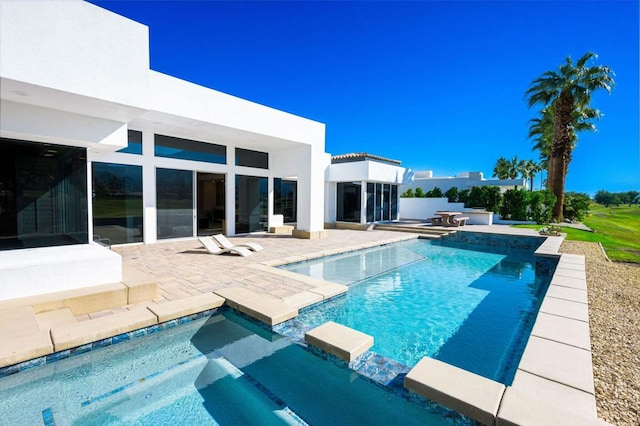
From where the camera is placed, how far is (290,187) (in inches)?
661

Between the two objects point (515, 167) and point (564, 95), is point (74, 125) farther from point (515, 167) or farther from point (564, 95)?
point (515, 167)

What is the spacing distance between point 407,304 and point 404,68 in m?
18.9

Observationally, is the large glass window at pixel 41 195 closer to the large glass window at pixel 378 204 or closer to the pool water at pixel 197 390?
the pool water at pixel 197 390

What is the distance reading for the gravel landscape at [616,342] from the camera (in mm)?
2736

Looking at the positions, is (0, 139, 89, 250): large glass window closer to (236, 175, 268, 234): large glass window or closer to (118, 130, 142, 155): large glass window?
(118, 130, 142, 155): large glass window

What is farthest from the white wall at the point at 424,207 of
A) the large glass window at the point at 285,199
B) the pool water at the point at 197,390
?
the pool water at the point at 197,390

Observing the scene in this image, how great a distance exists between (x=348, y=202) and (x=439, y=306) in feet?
42.4

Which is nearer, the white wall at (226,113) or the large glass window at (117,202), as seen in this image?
the white wall at (226,113)

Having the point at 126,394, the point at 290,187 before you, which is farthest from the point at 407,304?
the point at 290,187

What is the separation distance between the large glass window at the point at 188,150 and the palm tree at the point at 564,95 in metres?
23.2

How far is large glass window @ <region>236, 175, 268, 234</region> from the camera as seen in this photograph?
44.7 feet

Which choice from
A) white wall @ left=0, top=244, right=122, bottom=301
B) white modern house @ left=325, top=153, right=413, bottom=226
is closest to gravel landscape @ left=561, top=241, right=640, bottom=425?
white wall @ left=0, top=244, right=122, bottom=301

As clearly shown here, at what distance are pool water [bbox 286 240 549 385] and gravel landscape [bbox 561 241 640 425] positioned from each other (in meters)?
0.91

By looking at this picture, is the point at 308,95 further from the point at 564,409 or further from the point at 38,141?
the point at 564,409
